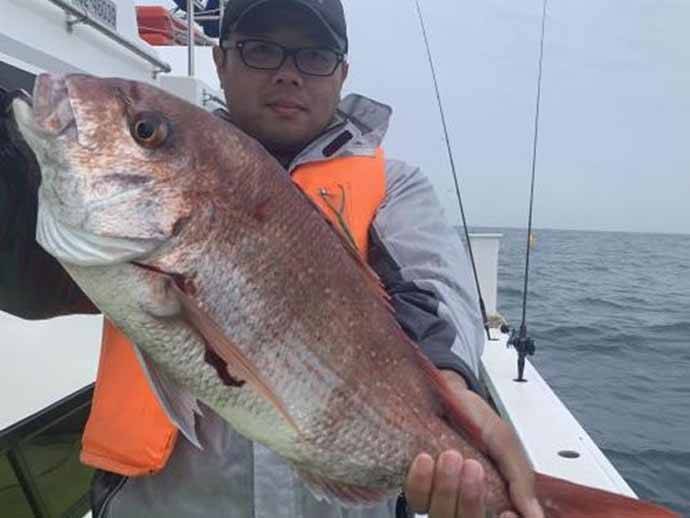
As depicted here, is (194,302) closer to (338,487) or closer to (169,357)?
(169,357)

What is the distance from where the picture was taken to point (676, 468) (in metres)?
6.24

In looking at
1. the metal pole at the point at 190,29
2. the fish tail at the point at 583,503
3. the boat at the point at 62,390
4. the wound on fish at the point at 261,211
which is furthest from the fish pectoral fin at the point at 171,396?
the metal pole at the point at 190,29

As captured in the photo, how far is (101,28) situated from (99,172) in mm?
3188

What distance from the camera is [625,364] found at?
997 cm

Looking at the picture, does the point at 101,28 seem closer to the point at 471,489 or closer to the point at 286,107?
the point at 286,107

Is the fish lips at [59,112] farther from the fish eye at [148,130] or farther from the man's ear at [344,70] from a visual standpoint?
the man's ear at [344,70]

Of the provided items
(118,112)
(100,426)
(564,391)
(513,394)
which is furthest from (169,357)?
(564,391)

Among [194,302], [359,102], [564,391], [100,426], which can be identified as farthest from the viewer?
[564,391]

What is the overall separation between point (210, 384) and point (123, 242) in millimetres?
302

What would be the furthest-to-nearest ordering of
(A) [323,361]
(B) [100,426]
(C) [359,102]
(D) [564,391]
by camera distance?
(D) [564,391]
(C) [359,102]
(B) [100,426]
(A) [323,361]

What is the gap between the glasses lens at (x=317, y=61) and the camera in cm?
223

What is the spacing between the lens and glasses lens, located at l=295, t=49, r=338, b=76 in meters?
2.23

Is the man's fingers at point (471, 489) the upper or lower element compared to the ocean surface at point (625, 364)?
upper

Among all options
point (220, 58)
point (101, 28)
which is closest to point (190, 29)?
point (101, 28)
